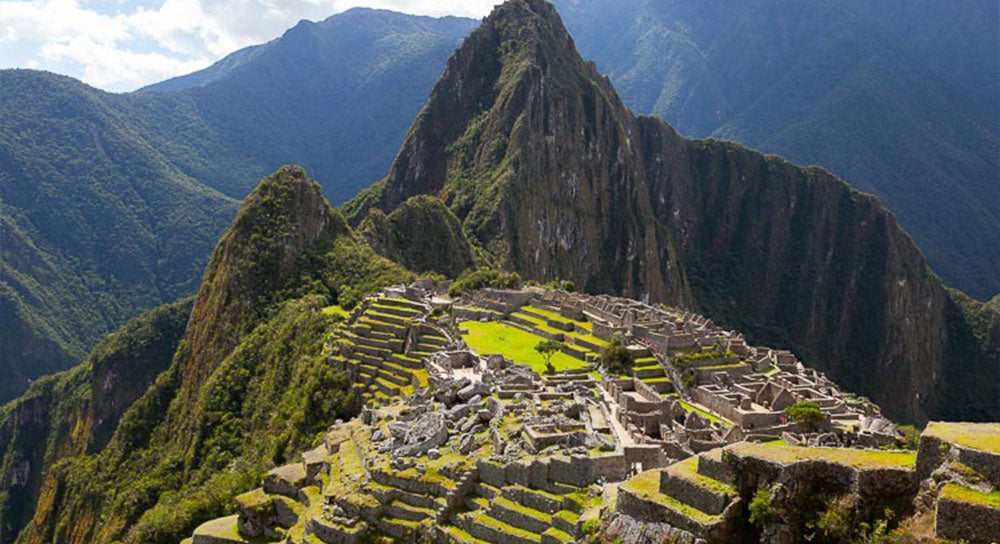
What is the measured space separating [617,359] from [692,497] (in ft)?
116

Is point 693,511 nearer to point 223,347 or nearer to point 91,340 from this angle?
point 223,347

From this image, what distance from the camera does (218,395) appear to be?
254 feet

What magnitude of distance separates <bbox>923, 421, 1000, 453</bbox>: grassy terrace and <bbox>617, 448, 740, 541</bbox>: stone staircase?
4.06 m

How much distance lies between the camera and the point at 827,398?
49031 mm

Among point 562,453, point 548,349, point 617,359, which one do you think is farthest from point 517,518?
point 548,349

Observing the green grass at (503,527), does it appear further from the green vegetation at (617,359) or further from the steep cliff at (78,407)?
the steep cliff at (78,407)

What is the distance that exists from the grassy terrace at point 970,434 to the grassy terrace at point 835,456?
0.84 m

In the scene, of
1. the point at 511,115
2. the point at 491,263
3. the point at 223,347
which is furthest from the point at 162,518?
the point at 511,115

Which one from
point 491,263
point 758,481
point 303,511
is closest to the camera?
point 758,481

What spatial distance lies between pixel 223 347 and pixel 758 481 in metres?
88.0

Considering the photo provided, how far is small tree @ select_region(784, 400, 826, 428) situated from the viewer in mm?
42031

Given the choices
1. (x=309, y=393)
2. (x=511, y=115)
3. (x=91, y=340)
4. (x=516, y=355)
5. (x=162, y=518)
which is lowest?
(x=91, y=340)

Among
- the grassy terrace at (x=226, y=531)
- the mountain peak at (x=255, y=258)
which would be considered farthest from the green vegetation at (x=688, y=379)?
the mountain peak at (x=255, y=258)

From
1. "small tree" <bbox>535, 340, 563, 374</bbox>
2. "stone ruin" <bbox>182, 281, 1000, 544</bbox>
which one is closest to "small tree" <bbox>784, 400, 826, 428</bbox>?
"stone ruin" <bbox>182, 281, 1000, 544</bbox>
